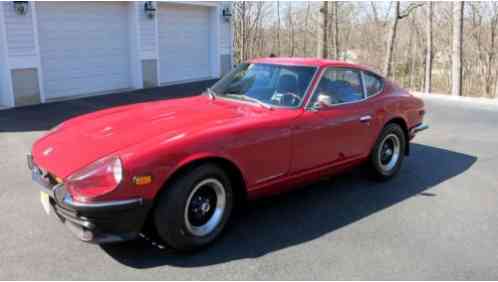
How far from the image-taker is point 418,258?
3.60 meters

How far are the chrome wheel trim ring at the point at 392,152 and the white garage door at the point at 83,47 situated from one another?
327 inches

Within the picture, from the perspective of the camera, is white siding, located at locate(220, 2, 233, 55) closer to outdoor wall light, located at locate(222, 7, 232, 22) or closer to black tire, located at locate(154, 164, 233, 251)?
outdoor wall light, located at locate(222, 7, 232, 22)

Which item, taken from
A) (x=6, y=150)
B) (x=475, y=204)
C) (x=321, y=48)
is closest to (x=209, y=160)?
(x=475, y=204)

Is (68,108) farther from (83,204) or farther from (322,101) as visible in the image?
(83,204)

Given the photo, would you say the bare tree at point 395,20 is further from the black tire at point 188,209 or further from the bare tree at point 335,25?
the black tire at point 188,209

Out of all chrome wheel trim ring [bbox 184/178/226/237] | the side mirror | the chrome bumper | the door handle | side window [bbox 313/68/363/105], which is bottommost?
chrome wheel trim ring [bbox 184/178/226/237]

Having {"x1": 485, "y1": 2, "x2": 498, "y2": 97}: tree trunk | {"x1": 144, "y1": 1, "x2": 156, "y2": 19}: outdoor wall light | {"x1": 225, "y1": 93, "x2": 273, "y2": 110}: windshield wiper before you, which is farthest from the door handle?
{"x1": 485, "y1": 2, "x2": 498, "y2": 97}: tree trunk

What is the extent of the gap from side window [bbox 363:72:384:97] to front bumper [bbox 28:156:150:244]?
9.90 ft

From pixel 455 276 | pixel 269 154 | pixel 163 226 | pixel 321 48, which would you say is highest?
pixel 321 48

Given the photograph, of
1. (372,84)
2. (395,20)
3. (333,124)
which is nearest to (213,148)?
(333,124)

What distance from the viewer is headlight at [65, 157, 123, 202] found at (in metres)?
3.08

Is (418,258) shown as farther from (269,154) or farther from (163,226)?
(163,226)

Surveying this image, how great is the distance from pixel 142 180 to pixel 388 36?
2210 centimetres

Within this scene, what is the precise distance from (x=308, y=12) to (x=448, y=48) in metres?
9.27
